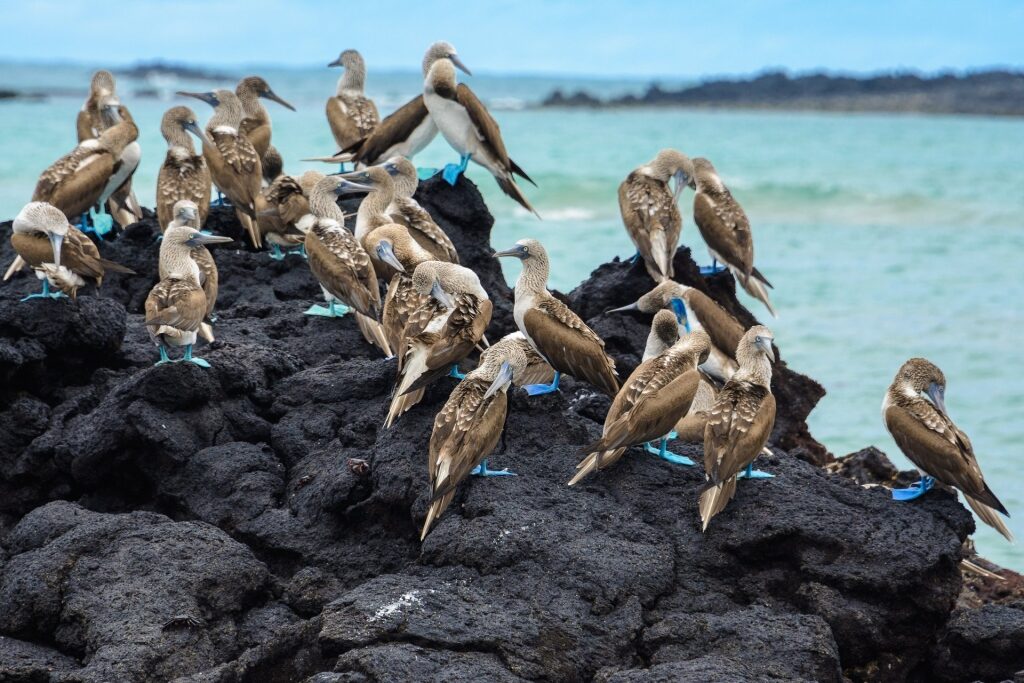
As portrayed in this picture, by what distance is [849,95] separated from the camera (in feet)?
324

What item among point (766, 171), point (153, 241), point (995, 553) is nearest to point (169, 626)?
point (153, 241)

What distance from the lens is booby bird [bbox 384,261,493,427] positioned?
6809 mm

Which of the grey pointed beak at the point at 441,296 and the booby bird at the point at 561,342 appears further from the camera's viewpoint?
the grey pointed beak at the point at 441,296

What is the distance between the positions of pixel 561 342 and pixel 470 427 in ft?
3.74

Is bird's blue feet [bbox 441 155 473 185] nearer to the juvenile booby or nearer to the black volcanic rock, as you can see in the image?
the juvenile booby

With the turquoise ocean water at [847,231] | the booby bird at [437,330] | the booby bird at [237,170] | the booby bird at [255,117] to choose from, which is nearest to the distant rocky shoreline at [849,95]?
the turquoise ocean water at [847,231]

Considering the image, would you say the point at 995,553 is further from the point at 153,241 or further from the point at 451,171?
the point at 153,241

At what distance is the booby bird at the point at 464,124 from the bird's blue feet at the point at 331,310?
5.21 feet

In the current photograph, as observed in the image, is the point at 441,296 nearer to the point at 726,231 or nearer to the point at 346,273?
the point at 346,273

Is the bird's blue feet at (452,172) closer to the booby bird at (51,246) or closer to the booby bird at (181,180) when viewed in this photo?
the booby bird at (181,180)

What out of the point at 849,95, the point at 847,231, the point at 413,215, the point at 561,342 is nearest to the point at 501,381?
the point at 561,342

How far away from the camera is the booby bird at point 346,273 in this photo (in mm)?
8727

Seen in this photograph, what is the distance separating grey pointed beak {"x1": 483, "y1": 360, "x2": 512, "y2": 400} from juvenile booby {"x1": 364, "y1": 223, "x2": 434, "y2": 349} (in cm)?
104

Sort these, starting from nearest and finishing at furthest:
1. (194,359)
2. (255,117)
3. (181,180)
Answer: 1. (194,359)
2. (181,180)
3. (255,117)
